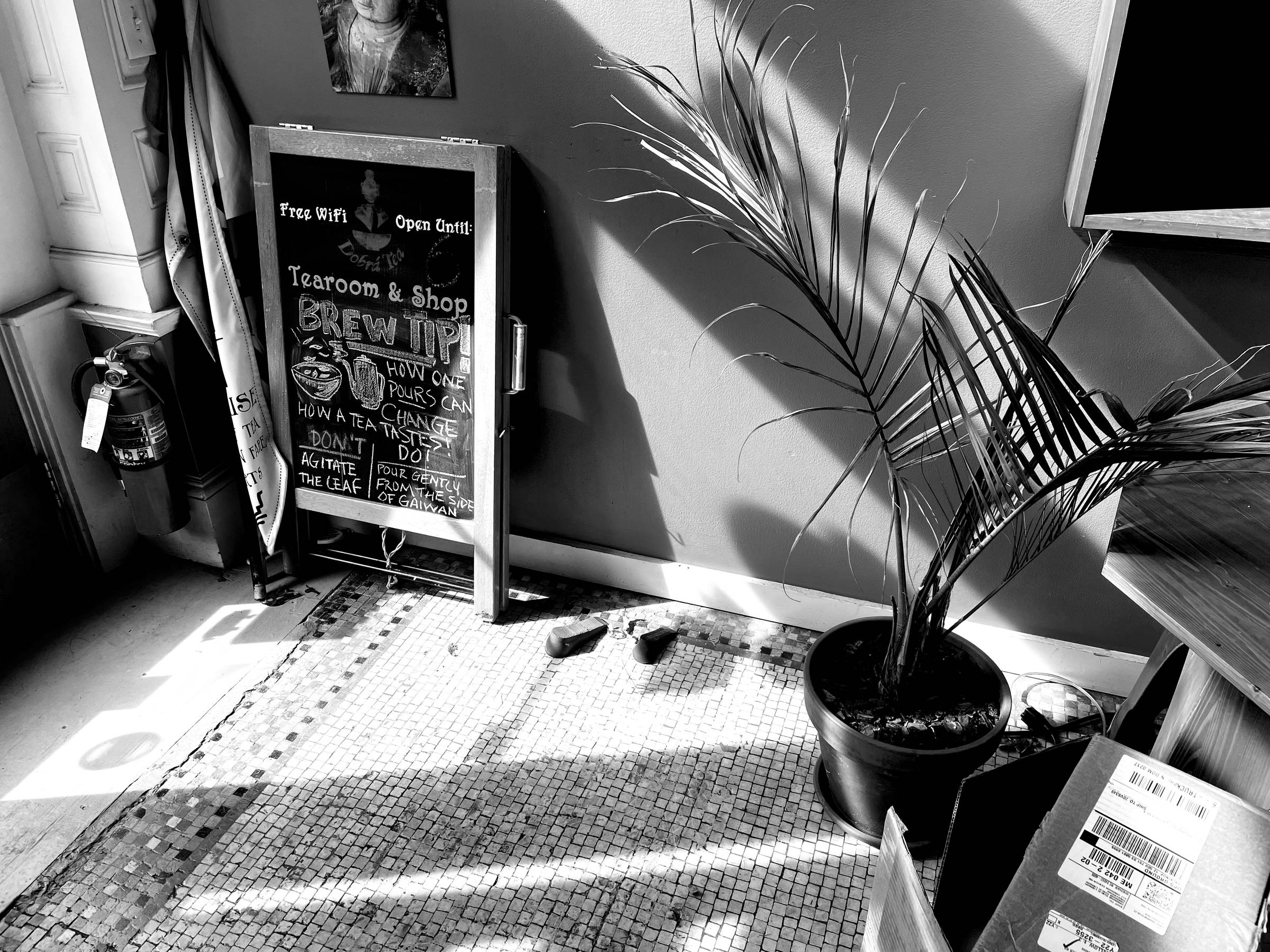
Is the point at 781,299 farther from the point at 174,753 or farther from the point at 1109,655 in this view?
the point at 174,753

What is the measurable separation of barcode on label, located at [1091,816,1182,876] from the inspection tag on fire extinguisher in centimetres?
244

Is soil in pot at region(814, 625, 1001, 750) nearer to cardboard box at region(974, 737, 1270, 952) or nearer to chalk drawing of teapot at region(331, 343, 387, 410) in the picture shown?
cardboard box at region(974, 737, 1270, 952)

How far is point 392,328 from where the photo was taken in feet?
8.12

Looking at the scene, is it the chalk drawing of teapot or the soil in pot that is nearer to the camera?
the soil in pot

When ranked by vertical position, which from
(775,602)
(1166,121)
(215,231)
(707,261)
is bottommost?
(775,602)

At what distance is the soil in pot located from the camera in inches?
72.4

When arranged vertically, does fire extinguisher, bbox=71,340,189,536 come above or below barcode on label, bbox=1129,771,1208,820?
below

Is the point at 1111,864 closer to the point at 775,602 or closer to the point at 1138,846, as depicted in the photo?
the point at 1138,846

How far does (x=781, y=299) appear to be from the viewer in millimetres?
2234

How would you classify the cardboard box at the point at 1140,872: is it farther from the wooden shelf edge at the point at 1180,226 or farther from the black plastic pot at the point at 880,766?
the wooden shelf edge at the point at 1180,226

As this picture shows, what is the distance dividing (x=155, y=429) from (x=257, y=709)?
82cm

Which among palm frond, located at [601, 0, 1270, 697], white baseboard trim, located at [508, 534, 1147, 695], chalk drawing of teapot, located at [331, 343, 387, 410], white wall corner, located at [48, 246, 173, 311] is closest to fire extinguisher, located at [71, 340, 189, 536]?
white wall corner, located at [48, 246, 173, 311]

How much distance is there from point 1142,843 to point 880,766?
597 millimetres

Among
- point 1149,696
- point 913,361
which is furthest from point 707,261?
point 1149,696
